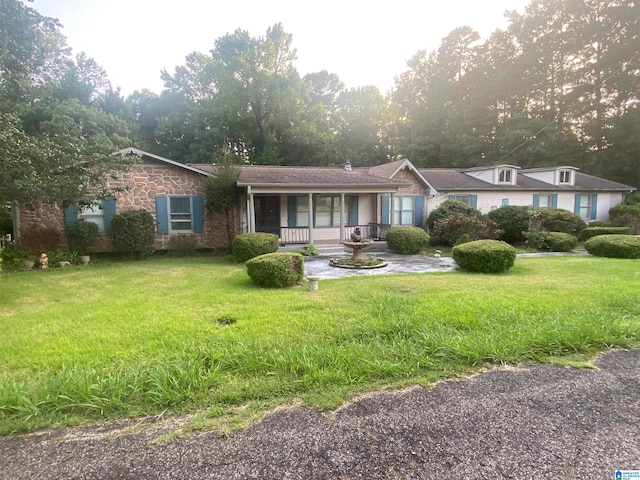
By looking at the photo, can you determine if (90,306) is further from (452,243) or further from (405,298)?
(452,243)

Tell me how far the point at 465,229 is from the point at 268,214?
8.30m

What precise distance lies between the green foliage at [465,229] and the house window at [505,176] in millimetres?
5390

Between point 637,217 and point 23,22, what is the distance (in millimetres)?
29398

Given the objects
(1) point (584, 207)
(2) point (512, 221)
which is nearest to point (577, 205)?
(1) point (584, 207)

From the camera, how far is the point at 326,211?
15.8 meters

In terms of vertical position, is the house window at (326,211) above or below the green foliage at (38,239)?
above

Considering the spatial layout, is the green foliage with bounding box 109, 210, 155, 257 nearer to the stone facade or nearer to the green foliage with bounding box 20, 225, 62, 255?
the stone facade

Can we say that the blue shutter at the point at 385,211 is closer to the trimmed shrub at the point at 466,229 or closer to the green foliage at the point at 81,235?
the trimmed shrub at the point at 466,229

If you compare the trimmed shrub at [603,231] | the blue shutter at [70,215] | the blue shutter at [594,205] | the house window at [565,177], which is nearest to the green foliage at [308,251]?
the blue shutter at [70,215]

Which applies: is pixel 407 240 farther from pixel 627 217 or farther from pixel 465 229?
pixel 627 217

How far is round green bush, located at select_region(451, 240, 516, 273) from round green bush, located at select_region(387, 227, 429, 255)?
12.1 ft

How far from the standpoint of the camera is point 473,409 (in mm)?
2959

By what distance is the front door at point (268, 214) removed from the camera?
15.1 m

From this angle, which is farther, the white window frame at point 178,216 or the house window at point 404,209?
the house window at point 404,209
